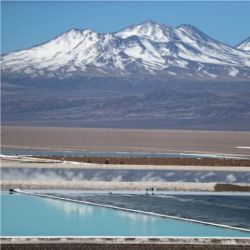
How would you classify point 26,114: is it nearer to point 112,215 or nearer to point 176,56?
point 176,56

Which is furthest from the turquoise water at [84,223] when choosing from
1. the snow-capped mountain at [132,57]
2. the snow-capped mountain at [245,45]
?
the snow-capped mountain at [245,45]

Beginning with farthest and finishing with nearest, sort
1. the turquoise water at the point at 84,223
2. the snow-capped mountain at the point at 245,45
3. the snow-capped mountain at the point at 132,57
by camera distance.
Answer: the snow-capped mountain at the point at 245,45, the snow-capped mountain at the point at 132,57, the turquoise water at the point at 84,223

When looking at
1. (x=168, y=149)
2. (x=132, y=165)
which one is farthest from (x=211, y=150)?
(x=132, y=165)

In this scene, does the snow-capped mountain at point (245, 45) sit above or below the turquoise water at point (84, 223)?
above

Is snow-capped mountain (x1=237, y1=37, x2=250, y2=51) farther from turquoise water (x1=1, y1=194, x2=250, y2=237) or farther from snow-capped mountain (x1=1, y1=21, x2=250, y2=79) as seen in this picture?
turquoise water (x1=1, y1=194, x2=250, y2=237)

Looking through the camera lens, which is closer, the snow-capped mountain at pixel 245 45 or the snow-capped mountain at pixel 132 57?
the snow-capped mountain at pixel 132 57

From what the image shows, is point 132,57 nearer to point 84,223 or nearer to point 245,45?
point 245,45

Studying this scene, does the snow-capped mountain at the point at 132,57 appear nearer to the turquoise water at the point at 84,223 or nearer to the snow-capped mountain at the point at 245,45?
the snow-capped mountain at the point at 245,45
